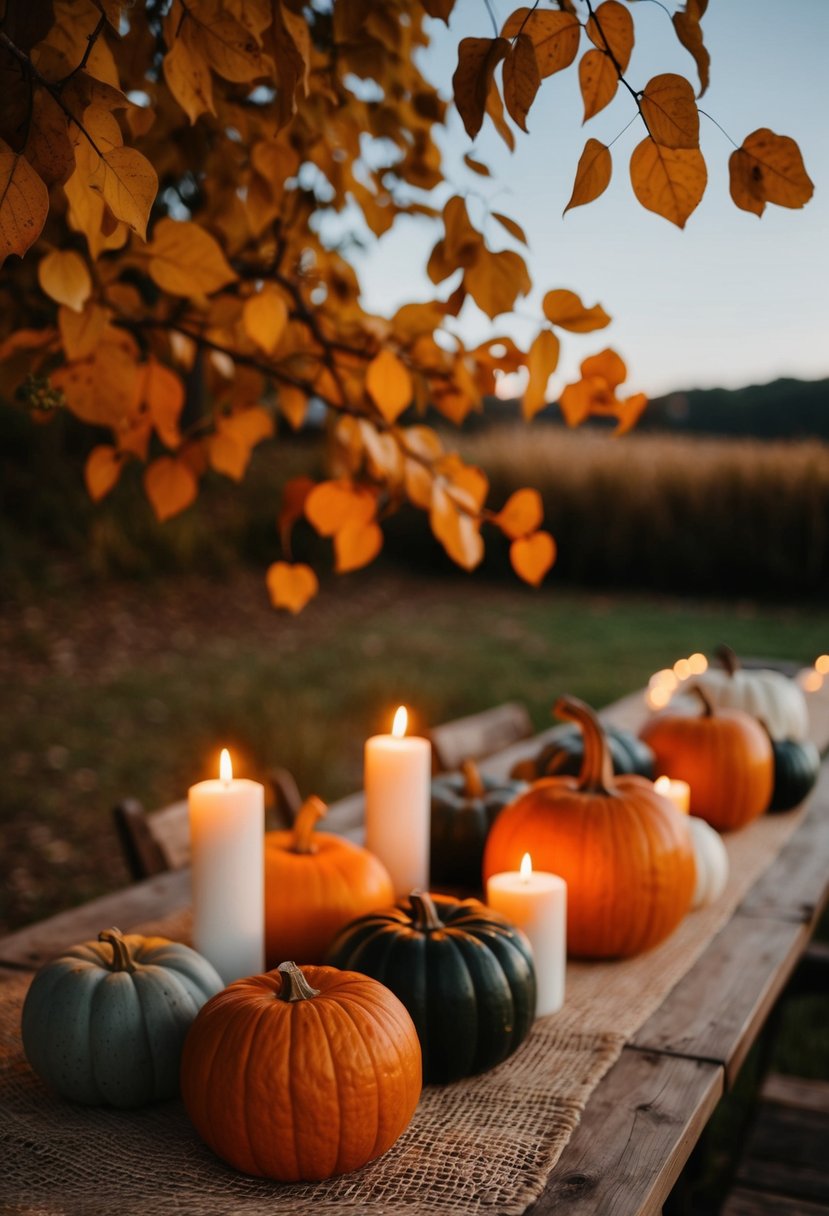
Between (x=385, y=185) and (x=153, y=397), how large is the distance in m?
0.74

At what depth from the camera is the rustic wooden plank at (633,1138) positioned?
0.90 metres

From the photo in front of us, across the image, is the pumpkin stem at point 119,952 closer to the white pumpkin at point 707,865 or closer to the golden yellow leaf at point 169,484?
the golden yellow leaf at point 169,484

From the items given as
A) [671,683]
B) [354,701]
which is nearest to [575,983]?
[671,683]

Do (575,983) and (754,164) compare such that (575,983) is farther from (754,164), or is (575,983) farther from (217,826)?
(754,164)

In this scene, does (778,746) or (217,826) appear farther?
(778,746)

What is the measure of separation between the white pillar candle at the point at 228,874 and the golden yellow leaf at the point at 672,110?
0.77m

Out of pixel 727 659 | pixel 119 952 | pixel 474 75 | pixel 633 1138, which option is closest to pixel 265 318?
pixel 474 75

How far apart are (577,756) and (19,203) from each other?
1.29m

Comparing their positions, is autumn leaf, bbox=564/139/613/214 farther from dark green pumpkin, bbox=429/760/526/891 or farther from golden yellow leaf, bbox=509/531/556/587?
dark green pumpkin, bbox=429/760/526/891

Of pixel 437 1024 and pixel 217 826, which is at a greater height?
pixel 217 826

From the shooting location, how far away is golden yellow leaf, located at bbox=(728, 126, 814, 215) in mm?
918

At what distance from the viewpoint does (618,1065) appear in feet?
3.76

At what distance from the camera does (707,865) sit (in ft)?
5.29

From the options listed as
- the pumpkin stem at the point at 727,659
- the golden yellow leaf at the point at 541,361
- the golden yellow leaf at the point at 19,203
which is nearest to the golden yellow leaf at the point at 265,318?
the golden yellow leaf at the point at 541,361
